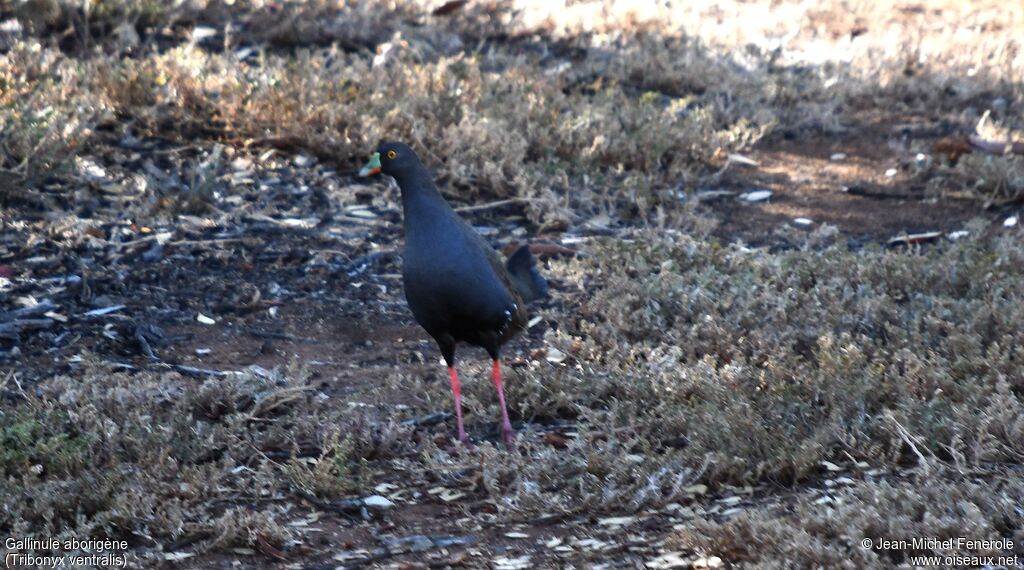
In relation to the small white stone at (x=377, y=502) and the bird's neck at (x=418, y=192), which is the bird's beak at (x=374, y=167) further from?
the small white stone at (x=377, y=502)

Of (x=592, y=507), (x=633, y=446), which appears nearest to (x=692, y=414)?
(x=633, y=446)

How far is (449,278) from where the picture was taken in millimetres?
5090

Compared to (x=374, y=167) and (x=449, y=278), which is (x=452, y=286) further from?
(x=374, y=167)

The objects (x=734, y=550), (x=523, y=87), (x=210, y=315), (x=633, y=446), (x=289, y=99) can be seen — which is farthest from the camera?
(x=523, y=87)

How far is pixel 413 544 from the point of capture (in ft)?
14.1

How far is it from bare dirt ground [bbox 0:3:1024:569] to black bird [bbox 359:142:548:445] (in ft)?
1.15

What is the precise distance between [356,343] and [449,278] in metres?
1.44

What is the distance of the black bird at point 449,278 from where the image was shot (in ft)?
16.8

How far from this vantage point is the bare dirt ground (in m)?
4.27

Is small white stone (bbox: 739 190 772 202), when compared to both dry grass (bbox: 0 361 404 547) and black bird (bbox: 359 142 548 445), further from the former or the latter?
dry grass (bbox: 0 361 404 547)

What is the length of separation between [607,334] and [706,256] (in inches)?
47.3

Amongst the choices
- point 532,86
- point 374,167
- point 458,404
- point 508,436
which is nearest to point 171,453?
point 458,404

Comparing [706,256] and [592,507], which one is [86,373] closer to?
[592,507]

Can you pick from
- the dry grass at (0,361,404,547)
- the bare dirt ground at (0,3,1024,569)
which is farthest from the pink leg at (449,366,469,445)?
the dry grass at (0,361,404,547)
